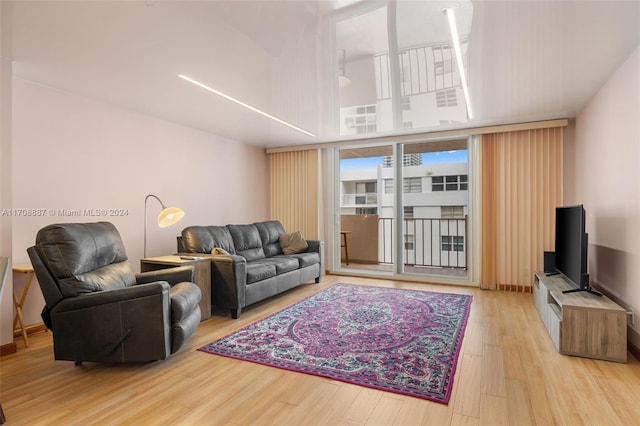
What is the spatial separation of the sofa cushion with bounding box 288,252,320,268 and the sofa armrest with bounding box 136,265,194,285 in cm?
191

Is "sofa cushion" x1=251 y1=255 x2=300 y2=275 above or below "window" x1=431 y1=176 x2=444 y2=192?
below

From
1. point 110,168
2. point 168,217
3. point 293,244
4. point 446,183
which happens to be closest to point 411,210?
point 446,183

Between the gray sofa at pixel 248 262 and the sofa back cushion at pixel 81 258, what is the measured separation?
95 cm

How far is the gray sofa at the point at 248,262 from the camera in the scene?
3619mm

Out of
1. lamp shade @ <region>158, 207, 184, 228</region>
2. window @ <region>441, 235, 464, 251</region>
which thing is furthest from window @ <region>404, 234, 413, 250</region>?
lamp shade @ <region>158, 207, 184, 228</region>

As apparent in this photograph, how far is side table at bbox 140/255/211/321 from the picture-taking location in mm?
3406

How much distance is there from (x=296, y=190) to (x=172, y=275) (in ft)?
11.5

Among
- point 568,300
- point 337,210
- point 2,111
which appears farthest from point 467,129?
point 2,111

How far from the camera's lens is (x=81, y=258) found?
2498 mm

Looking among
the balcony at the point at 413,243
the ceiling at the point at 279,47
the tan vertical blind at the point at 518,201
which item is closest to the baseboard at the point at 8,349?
the ceiling at the point at 279,47

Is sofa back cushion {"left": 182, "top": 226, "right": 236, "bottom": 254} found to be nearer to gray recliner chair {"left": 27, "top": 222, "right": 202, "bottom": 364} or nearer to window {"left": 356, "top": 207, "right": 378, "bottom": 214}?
gray recliner chair {"left": 27, "top": 222, "right": 202, "bottom": 364}

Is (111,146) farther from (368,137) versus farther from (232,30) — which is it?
(368,137)

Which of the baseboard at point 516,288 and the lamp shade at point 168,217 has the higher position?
the lamp shade at point 168,217

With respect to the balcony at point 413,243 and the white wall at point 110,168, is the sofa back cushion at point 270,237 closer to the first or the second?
the white wall at point 110,168
